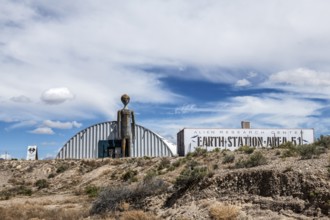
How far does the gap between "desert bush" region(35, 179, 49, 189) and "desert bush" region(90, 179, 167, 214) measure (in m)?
15.4

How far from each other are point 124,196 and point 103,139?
78.7 feet

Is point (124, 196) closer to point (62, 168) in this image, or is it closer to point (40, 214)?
point (40, 214)

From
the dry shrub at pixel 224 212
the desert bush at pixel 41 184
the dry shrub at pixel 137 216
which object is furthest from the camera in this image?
the desert bush at pixel 41 184

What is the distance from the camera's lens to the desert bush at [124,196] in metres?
20.5

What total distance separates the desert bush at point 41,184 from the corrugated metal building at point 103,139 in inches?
345

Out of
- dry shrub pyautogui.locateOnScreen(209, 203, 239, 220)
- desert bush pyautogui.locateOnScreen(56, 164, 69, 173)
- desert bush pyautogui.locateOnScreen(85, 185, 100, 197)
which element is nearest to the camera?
dry shrub pyautogui.locateOnScreen(209, 203, 239, 220)

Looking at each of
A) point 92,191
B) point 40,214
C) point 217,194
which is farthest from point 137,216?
point 92,191

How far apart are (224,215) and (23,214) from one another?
445 inches

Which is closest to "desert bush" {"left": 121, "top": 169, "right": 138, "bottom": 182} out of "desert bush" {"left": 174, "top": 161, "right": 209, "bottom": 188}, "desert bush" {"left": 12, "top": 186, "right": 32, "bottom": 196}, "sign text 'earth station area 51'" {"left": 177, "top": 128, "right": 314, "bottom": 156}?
"desert bush" {"left": 12, "top": 186, "right": 32, "bottom": 196}

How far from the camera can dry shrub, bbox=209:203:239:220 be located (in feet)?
50.5

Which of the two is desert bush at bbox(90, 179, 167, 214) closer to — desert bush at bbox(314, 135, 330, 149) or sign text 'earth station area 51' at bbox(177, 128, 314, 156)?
desert bush at bbox(314, 135, 330, 149)

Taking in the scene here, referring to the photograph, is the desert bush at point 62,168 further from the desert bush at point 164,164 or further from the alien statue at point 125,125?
the desert bush at point 164,164

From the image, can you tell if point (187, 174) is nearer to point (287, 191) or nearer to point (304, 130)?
point (287, 191)

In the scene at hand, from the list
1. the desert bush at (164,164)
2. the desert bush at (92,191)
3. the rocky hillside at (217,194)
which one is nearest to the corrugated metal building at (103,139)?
the desert bush at (164,164)
